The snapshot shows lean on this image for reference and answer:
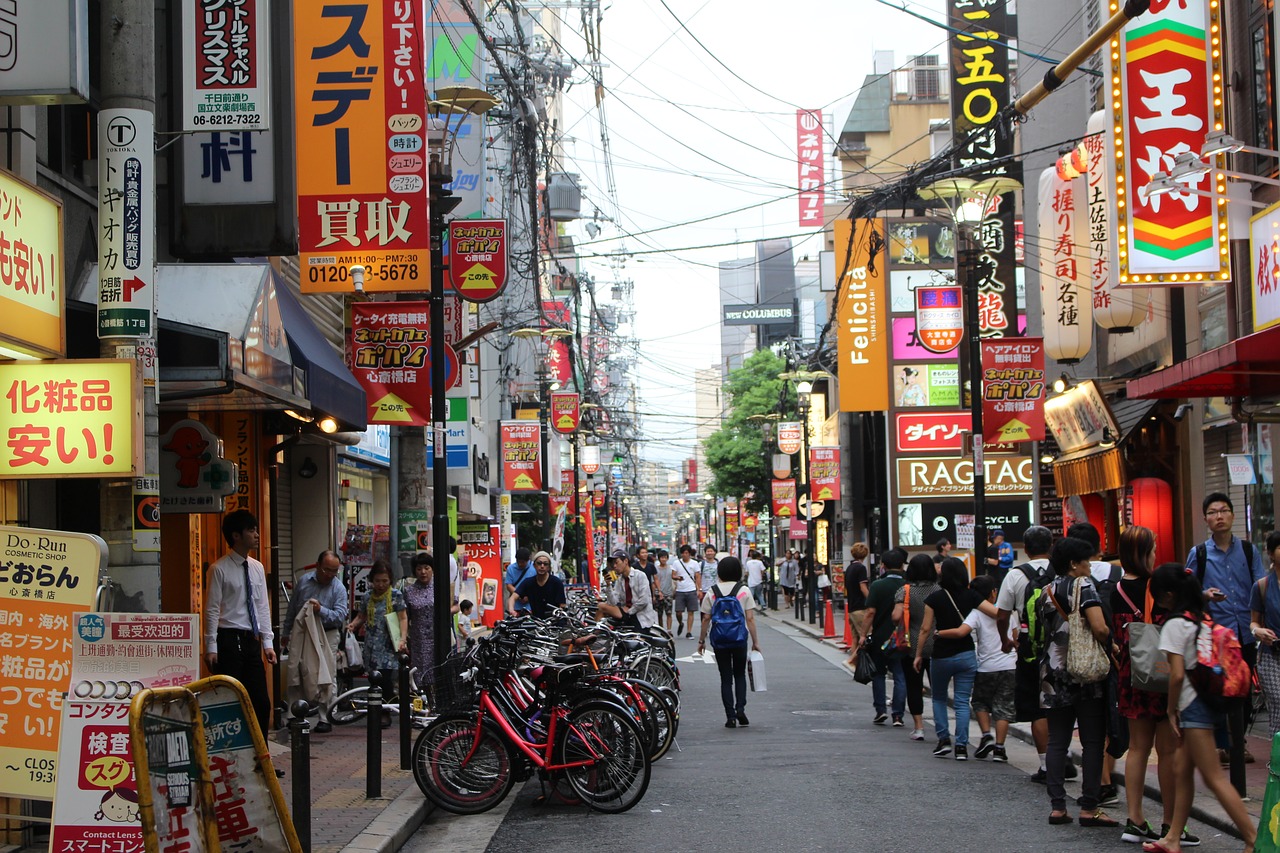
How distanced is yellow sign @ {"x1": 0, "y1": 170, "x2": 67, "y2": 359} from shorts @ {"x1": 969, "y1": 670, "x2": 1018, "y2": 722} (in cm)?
848

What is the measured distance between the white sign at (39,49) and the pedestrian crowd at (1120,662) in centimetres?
700

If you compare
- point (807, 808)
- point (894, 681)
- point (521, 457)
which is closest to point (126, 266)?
point (807, 808)

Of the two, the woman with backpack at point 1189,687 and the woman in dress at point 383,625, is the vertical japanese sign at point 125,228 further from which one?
the woman in dress at point 383,625

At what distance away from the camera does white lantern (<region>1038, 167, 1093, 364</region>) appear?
71.3ft

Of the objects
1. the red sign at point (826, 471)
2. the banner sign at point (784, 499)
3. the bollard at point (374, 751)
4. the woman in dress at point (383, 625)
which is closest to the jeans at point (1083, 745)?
the bollard at point (374, 751)

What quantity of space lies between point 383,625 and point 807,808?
21.9ft

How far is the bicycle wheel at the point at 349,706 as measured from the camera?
16125 mm

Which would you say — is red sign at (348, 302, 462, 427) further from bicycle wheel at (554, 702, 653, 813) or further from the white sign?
the white sign

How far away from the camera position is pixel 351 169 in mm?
14523

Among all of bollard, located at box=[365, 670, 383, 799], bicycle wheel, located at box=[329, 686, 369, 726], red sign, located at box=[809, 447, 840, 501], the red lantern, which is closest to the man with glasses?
bicycle wheel, located at box=[329, 686, 369, 726]

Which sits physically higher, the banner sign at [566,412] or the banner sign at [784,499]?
the banner sign at [566,412]

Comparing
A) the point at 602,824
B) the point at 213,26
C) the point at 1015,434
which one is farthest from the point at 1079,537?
the point at 1015,434

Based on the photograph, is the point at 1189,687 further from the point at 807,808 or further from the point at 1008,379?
the point at 1008,379

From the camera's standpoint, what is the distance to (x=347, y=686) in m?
18.4
